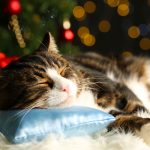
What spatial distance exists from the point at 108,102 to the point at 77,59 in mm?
481

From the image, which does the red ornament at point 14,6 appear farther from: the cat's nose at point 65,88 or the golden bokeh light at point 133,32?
the golden bokeh light at point 133,32

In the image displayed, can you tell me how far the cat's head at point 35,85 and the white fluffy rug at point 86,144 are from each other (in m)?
0.16

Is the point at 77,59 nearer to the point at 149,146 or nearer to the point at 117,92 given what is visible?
the point at 117,92

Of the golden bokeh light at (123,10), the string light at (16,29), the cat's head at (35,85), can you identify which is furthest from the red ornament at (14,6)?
the golden bokeh light at (123,10)

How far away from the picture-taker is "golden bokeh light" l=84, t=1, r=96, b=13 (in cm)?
304

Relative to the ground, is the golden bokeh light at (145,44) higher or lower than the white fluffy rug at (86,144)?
lower

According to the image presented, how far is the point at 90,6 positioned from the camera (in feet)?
10.0

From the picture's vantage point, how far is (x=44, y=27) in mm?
2047

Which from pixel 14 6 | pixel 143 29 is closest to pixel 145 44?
pixel 143 29

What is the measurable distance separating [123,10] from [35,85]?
6.28 feet

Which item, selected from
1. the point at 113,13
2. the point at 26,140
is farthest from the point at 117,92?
the point at 113,13

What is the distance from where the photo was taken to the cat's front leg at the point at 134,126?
118cm

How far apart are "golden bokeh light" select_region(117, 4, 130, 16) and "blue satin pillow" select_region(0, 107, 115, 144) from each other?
1.93 meters

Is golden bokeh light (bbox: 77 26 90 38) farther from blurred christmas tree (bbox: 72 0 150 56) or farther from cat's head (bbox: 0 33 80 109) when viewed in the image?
cat's head (bbox: 0 33 80 109)
